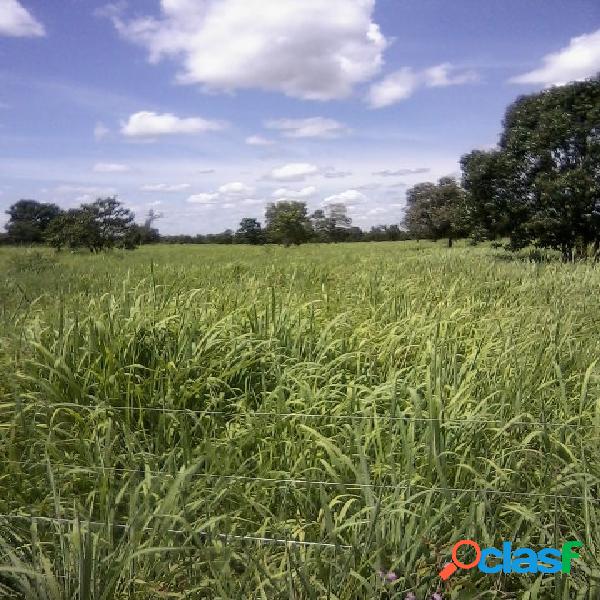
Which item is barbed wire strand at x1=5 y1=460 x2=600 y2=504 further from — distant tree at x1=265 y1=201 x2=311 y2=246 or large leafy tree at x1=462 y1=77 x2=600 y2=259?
distant tree at x1=265 y1=201 x2=311 y2=246

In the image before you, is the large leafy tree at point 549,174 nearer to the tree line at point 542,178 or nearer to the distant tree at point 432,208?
Result: the tree line at point 542,178

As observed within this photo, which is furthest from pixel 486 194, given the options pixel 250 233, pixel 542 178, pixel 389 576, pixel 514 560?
pixel 250 233

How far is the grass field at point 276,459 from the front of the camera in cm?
190

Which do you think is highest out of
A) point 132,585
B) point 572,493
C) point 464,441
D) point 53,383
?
point 53,383

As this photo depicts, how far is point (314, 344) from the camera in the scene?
392 centimetres

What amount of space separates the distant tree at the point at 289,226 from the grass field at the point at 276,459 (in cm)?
6402

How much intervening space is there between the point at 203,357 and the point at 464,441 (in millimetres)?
1803

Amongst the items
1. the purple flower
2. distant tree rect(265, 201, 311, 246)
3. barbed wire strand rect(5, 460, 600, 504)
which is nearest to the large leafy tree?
barbed wire strand rect(5, 460, 600, 504)

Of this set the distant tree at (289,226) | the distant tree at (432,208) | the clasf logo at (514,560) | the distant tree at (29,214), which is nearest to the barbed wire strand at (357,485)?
the clasf logo at (514,560)

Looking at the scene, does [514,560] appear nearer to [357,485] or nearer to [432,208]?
[357,485]

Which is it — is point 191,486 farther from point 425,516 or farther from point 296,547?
point 425,516

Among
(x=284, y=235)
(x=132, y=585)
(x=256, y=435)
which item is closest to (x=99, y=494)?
(x=132, y=585)

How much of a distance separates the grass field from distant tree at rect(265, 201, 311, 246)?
64021 millimetres

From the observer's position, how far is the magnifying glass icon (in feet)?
5.97
